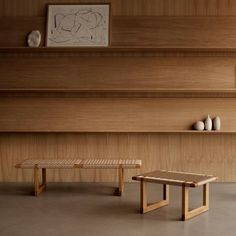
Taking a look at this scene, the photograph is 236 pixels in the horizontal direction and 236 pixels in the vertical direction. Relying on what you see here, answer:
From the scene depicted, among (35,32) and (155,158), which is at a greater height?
(35,32)

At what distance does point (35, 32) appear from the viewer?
5.59 m

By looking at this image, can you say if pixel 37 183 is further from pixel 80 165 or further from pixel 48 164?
pixel 80 165

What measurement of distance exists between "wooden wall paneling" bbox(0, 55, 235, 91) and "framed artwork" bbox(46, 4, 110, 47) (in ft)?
0.71

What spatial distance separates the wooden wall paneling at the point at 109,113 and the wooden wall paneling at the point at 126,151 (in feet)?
0.53

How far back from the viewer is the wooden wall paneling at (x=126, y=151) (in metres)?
5.75

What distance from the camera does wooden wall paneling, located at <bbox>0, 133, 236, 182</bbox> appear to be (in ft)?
18.9

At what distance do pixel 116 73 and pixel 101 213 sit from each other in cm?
206

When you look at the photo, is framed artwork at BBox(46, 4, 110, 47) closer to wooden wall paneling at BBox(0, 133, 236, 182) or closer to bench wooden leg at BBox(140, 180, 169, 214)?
wooden wall paneling at BBox(0, 133, 236, 182)

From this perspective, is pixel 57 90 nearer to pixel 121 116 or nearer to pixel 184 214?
pixel 121 116

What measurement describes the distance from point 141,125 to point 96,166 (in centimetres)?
99

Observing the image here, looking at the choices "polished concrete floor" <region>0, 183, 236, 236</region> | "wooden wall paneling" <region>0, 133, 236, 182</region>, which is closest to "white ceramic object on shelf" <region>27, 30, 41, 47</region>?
"wooden wall paneling" <region>0, 133, 236, 182</region>

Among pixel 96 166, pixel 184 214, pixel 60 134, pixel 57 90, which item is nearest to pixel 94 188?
pixel 96 166

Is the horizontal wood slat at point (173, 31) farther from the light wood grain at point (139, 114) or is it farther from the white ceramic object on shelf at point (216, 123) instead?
the white ceramic object on shelf at point (216, 123)

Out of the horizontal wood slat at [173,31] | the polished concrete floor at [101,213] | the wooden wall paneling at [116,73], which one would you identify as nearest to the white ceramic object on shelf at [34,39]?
the wooden wall paneling at [116,73]
